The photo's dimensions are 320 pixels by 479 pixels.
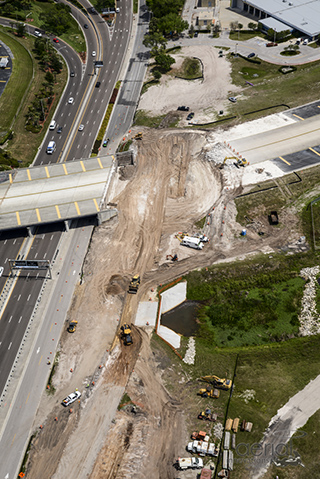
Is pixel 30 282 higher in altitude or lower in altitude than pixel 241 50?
lower

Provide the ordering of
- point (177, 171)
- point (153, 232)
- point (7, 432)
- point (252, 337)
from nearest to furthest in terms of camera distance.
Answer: point (7, 432)
point (252, 337)
point (153, 232)
point (177, 171)

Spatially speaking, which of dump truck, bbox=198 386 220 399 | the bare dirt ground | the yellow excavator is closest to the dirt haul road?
dump truck, bbox=198 386 220 399

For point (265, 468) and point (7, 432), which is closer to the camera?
point (265, 468)

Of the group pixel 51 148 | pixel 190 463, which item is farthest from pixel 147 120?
pixel 190 463

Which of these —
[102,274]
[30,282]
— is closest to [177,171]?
[102,274]

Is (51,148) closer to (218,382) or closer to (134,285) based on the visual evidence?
(134,285)

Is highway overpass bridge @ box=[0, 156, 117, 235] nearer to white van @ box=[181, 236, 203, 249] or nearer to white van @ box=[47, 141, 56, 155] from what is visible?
white van @ box=[47, 141, 56, 155]

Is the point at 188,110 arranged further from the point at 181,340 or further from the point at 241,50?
the point at 181,340
